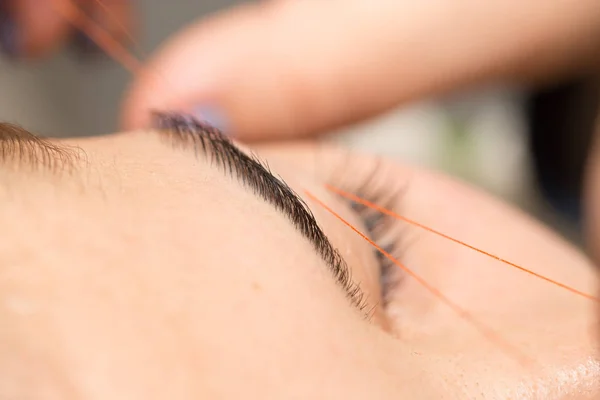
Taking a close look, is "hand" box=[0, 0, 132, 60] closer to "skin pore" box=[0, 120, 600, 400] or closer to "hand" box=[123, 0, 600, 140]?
"hand" box=[123, 0, 600, 140]

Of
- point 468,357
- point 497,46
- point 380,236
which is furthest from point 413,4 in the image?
point 468,357

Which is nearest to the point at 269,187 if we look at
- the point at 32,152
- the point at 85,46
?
the point at 32,152

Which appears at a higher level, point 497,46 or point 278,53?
point 278,53

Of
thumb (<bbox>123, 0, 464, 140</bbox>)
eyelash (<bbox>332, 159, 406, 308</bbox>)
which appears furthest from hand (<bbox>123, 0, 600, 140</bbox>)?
eyelash (<bbox>332, 159, 406, 308</bbox>)

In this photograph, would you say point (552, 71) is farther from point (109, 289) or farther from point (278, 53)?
point (109, 289)

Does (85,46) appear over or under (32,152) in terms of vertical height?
over

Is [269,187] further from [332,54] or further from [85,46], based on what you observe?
[85,46]
